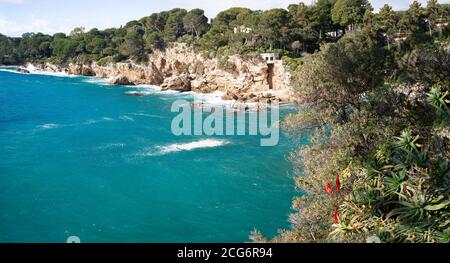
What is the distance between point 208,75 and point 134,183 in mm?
34739

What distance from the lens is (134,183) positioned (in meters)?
21.9

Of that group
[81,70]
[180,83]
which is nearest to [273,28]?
[180,83]

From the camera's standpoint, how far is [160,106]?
148 feet

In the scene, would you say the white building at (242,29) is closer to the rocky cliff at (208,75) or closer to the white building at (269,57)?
the rocky cliff at (208,75)

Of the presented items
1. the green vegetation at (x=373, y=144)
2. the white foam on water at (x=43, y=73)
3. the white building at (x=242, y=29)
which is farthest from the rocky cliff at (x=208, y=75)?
the green vegetation at (x=373, y=144)

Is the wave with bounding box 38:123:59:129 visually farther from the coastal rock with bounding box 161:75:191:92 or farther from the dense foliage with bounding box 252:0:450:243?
the dense foliage with bounding box 252:0:450:243

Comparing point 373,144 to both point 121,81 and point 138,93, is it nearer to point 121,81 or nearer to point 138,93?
point 138,93

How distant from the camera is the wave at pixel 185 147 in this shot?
27.4 metres

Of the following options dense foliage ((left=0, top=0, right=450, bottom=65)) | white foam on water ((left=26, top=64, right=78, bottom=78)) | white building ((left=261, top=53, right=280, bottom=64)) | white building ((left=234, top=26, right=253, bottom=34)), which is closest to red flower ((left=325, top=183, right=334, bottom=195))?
dense foliage ((left=0, top=0, right=450, bottom=65))

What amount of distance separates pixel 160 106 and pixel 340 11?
26732mm

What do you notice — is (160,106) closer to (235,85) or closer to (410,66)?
(235,85)

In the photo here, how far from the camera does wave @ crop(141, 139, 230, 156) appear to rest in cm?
2741

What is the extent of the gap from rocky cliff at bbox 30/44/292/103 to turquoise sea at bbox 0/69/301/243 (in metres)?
14.0

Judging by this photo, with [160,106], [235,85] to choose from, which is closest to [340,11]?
[235,85]
